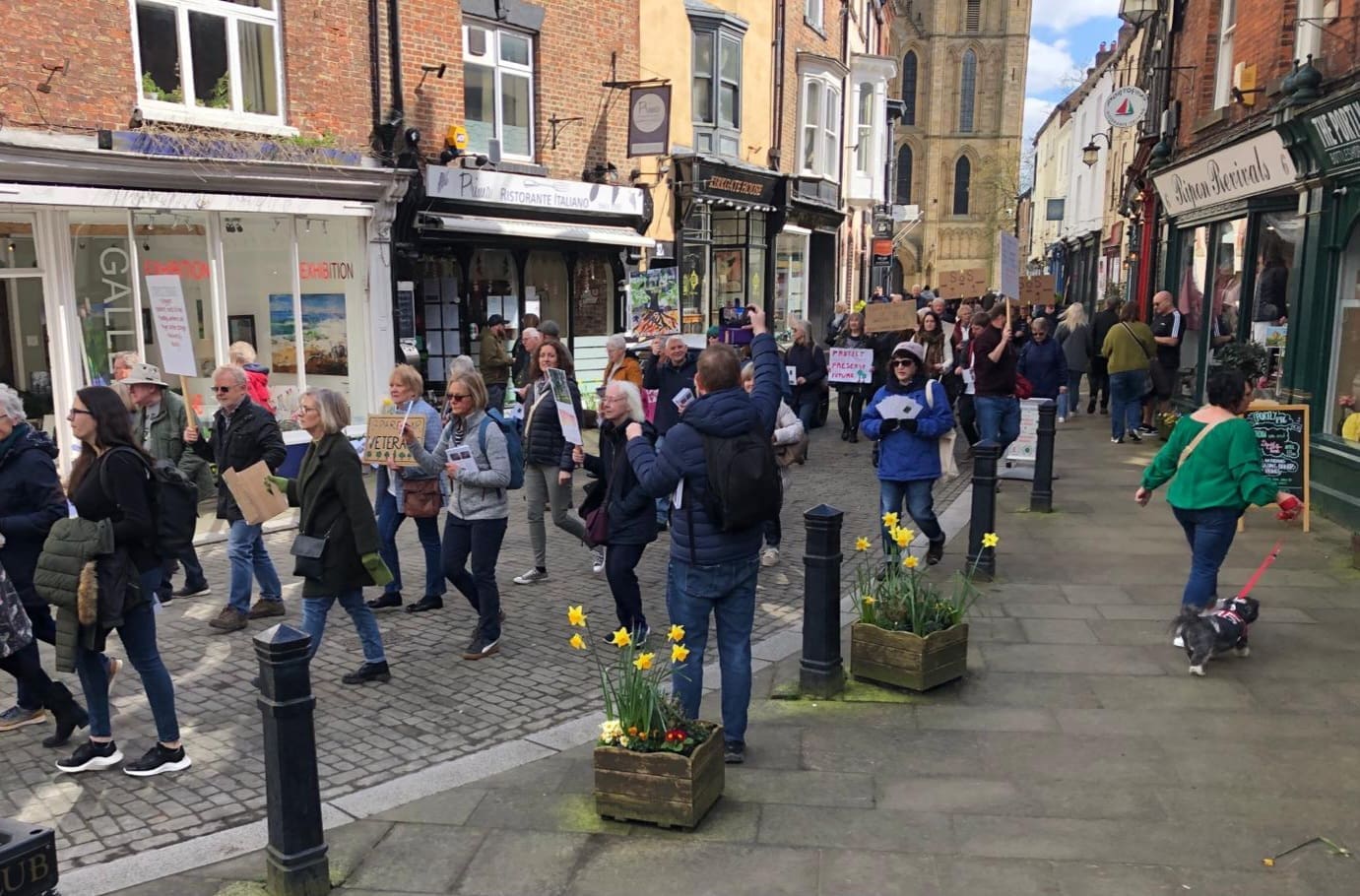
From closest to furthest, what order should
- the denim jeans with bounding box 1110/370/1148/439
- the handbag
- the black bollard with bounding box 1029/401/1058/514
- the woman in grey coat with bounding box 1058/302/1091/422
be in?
the handbag
the black bollard with bounding box 1029/401/1058/514
the denim jeans with bounding box 1110/370/1148/439
the woman in grey coat with bounding box 1058/302/1091/422

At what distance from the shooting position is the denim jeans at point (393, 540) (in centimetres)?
721

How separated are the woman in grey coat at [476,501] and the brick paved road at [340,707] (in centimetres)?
33

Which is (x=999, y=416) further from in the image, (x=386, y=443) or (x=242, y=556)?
(x=242, y=556)

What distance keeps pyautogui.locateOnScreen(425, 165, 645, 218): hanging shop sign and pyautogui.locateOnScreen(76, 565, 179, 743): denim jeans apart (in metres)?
9.03

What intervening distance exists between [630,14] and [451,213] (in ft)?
16.6

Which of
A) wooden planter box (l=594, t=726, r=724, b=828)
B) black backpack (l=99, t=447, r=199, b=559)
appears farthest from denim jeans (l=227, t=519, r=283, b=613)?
wooden planter box (l=594, t=726, r=724, b=828)

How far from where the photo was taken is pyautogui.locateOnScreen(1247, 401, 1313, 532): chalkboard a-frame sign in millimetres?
8664

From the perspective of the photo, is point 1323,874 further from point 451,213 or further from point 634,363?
point 451,213

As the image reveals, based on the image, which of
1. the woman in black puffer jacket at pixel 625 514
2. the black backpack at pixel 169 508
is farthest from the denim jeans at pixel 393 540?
the black backpack at pixel 169 508

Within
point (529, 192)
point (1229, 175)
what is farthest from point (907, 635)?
point (529, 192)

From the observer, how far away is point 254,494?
6.36 metres

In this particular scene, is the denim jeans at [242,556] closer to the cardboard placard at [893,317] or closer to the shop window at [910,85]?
the cardboard placard at [893,317]

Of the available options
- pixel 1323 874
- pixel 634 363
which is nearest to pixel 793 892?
pixel 1323 874

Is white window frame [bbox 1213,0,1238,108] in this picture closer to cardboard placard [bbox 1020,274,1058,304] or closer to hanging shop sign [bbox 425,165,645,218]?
cardboard placard [bbox 1020,274,1058,304]
